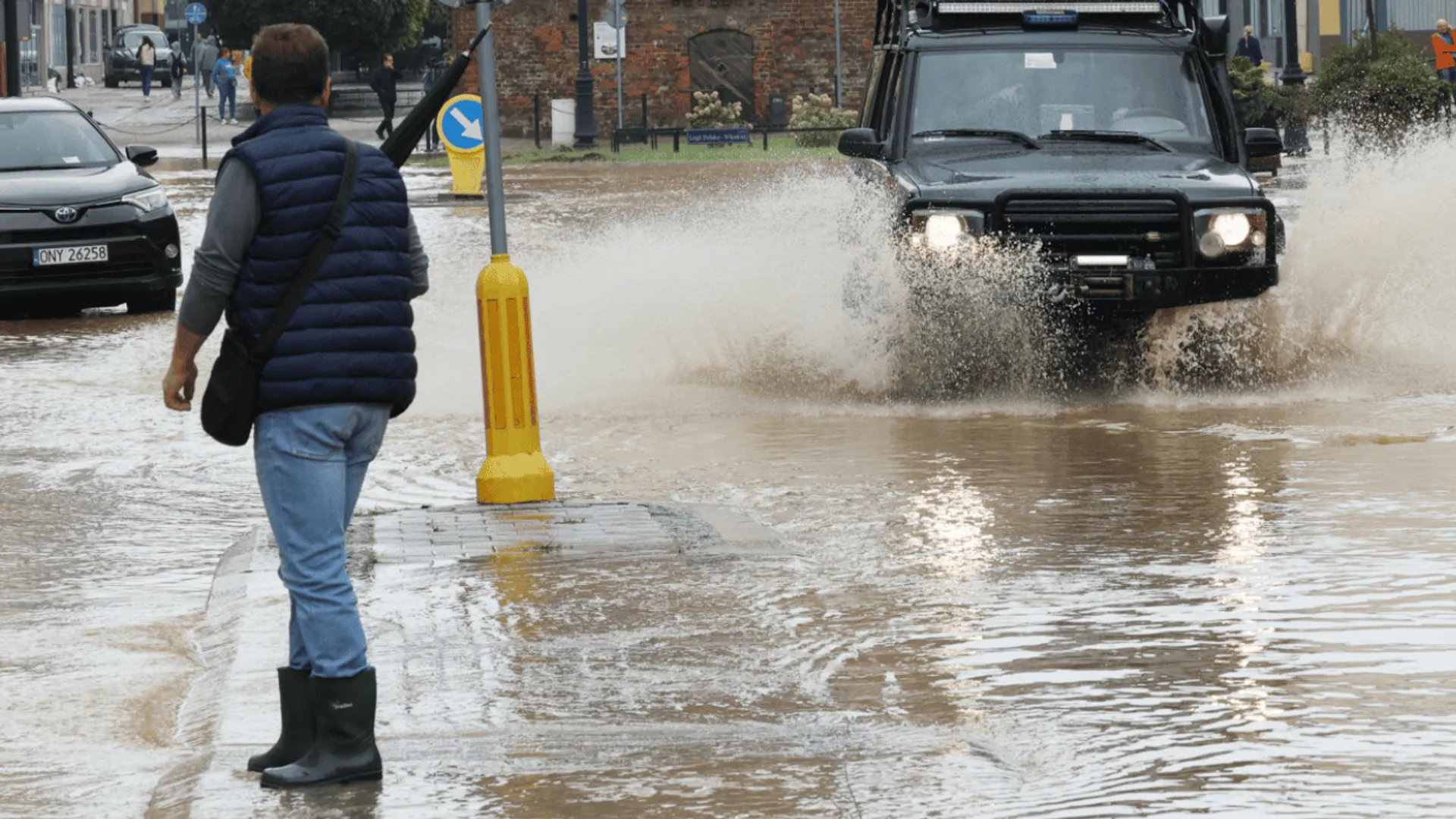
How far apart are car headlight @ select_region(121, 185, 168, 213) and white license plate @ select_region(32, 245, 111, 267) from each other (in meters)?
0.53

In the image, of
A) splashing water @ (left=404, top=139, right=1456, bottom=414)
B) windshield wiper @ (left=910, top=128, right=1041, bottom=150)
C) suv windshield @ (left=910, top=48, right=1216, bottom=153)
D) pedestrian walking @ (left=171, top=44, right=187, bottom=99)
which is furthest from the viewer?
pedestrian walking @ (left=171, top=44, right=187, bottom=99)

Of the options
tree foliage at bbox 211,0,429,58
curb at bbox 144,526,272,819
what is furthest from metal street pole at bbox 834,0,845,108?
curb at bbox 144,526,272,819

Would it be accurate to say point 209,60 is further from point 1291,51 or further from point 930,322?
point 930,322

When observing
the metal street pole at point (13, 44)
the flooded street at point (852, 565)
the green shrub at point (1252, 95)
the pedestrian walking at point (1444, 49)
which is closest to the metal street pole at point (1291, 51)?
the green shrub at point (1252, 95)

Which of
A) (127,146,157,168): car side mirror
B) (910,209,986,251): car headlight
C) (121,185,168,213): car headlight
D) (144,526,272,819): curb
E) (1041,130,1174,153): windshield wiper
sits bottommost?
(144,526,272,819): curb

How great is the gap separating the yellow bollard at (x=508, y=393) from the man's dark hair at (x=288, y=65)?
131 inches

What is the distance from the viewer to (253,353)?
17.7 ft

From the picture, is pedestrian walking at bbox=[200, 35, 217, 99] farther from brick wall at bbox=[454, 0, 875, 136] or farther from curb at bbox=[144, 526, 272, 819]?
curb at bbox=[144, 526, 272, 819]

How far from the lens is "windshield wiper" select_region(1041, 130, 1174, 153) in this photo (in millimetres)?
12719

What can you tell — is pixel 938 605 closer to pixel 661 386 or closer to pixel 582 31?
pixel 661 386

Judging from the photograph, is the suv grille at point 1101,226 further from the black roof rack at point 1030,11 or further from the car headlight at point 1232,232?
the black roof rack at point 1030,11

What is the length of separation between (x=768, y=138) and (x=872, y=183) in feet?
106

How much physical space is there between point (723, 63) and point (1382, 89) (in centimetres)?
2192

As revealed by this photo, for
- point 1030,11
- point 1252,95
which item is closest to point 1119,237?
point 1030,11
